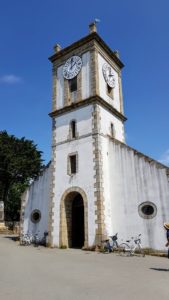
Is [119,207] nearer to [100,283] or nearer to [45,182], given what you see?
[45,182]

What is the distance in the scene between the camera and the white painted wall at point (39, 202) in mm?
18766

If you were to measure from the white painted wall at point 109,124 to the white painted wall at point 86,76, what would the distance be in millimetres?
1616

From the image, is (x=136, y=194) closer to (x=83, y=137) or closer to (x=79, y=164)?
(x=79, y=164)

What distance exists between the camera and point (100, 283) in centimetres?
668

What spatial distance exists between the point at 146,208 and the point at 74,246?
5.61 meters

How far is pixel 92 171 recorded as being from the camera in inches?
649

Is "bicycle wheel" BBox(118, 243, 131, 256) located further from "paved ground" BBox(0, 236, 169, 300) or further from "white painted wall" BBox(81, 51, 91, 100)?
"white painted wall" BBox(81, 51, 91, 100)

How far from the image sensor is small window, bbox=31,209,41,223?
19.2 meters

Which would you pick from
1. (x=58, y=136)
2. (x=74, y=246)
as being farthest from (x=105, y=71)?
(x=74, y=246)

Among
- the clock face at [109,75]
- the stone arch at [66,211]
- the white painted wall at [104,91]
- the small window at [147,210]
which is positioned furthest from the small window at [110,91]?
the small window at [147,210]

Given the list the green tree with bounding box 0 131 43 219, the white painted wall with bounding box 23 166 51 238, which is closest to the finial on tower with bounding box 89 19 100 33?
the white painted wall with bounding box 23 166 51 238

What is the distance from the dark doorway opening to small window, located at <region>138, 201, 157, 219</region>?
4.35 m

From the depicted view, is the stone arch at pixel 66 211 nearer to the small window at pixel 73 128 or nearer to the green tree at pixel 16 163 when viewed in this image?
the small window at pixel 73 128

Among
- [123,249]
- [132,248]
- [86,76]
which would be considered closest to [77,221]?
[123,249]
